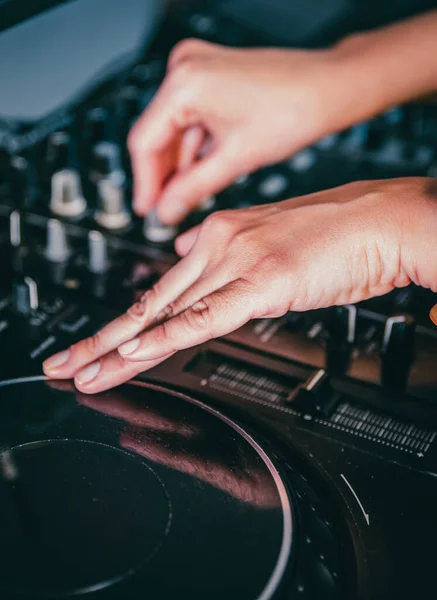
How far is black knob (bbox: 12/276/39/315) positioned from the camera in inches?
32.6

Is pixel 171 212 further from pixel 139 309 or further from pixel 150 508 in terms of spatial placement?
pixel 150 508

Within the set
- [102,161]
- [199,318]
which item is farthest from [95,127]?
[199,318]

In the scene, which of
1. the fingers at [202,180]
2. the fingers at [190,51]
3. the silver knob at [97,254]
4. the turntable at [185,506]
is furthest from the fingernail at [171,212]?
the turntable at [185,506]

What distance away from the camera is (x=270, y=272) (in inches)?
30.3

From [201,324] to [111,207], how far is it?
0.33 metres

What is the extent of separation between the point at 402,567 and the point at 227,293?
0.31 metres

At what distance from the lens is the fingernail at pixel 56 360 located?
29.6 inches

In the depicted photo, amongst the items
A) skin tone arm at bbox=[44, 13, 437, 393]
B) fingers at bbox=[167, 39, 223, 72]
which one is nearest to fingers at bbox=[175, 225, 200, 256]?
skin tone arm at bbox=[44, 13, 437, 393]

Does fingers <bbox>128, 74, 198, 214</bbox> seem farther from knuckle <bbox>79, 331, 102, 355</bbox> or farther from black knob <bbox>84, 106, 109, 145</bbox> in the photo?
knuckle <bbox>79, 331, 102, 355</bbox>

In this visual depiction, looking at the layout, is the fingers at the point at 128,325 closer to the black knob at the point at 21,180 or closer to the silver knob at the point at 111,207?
the silver knob at the point at 111,207

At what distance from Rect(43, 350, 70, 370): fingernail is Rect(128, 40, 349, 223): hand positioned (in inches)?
13.4

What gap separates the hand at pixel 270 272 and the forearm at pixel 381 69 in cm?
33

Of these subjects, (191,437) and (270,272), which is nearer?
(191,437)

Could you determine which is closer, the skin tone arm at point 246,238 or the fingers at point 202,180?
the skin tone arm at point 246,238
